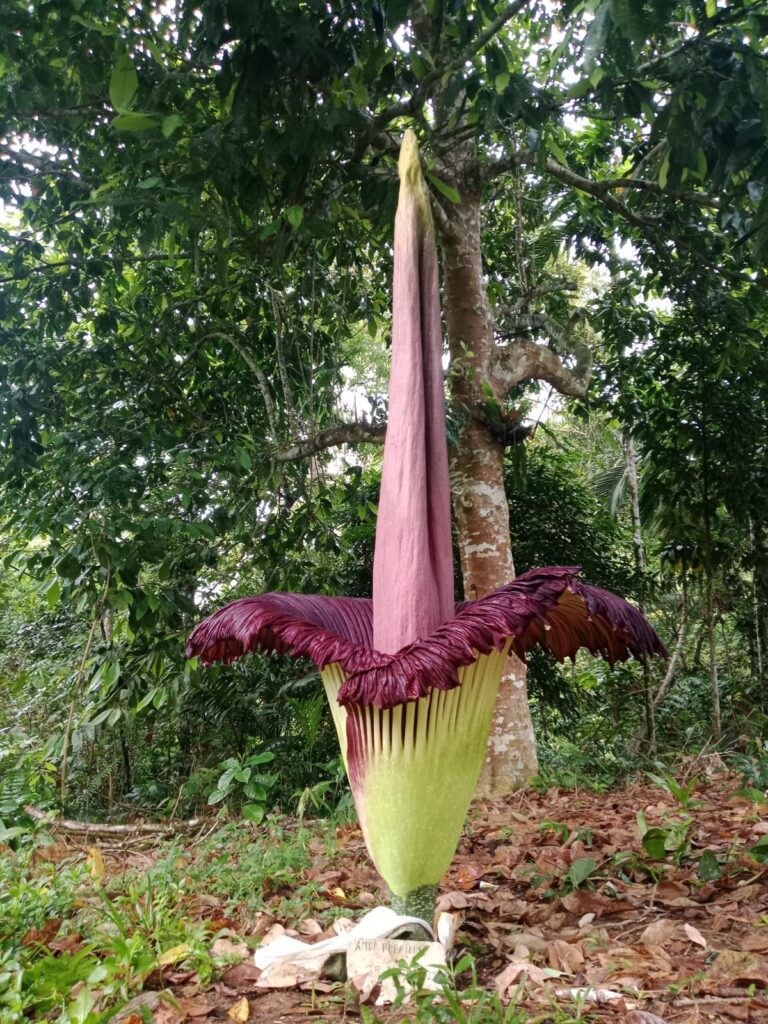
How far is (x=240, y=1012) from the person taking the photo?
1.46 m

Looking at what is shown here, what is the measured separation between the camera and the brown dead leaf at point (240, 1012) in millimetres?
1443

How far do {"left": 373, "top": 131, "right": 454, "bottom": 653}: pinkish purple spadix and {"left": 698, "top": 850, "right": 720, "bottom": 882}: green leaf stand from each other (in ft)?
4.04

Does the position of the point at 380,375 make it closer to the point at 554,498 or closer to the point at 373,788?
the point at 554,498

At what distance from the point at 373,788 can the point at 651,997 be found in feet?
2.16

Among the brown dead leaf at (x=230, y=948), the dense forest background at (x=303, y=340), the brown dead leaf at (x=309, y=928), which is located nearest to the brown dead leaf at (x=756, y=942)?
the brown dead leaf at (x=309, y=928)

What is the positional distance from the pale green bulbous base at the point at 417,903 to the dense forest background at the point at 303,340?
1690mm

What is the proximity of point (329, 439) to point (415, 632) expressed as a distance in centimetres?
257

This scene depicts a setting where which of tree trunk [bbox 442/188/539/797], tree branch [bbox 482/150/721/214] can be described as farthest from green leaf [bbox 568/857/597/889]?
tree branch [bbox 482/150/721/214]

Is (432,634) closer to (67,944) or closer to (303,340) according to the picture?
(67,944)

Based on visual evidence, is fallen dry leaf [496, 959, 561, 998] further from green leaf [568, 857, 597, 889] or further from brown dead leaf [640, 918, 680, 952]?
green leaf [568, 857, 597, 889]

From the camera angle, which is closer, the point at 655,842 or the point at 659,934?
the point at 659,934

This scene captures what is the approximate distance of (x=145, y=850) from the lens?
327 centimetres

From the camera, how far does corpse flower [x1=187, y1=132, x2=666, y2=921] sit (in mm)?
1496

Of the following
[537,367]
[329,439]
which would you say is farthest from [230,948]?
[537,367]
